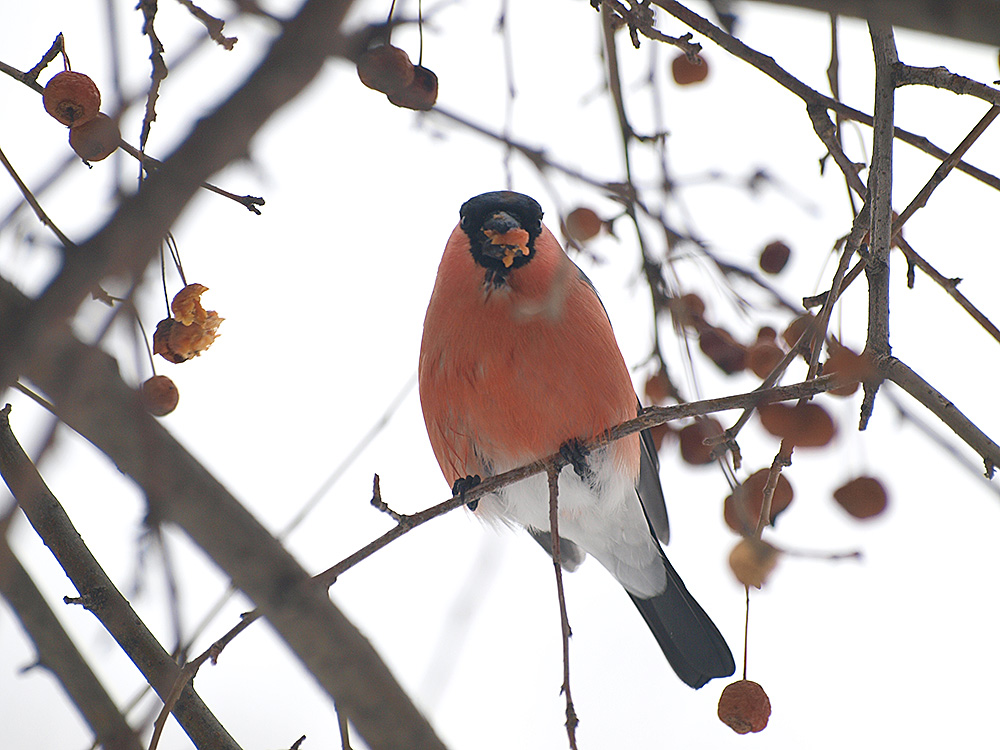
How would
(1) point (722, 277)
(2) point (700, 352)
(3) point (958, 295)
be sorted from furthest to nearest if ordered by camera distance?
(2) point (700, 352) < (1) point (722, 277) < (3) point (958, 295)

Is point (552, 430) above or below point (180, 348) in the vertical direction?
above

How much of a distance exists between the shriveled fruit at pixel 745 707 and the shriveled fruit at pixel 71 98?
1094 mm

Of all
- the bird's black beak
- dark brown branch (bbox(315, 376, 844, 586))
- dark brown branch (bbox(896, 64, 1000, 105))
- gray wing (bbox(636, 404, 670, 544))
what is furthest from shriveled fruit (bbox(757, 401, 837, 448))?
gray wing (bbox(636, 404, 670, 544))

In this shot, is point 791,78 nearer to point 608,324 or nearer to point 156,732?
point 608,324

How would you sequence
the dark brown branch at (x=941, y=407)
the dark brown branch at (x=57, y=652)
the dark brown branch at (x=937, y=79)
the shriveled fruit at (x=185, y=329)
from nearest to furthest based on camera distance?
the dark brown branch at (x=941, y=407) < the dark brown branch at (x=937, y=79) < the dark brown branch at (x=57, y=652) < the shriveled fruit at (x=185, y=329)

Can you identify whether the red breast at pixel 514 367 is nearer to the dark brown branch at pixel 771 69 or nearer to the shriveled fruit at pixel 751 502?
the shriveled fruit at pixel 751 502

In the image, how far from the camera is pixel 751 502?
1.26 m

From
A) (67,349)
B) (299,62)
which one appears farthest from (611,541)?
(299,62)

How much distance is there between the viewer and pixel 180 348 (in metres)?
1.21

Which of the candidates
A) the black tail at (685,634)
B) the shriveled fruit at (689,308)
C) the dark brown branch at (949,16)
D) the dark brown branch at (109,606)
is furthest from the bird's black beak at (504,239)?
the dark brown branch at (949,16)

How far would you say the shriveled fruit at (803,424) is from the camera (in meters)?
1.14

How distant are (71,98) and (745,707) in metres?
1.14

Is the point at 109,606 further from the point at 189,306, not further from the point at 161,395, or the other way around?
the point at 189,306

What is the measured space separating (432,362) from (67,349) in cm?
94
